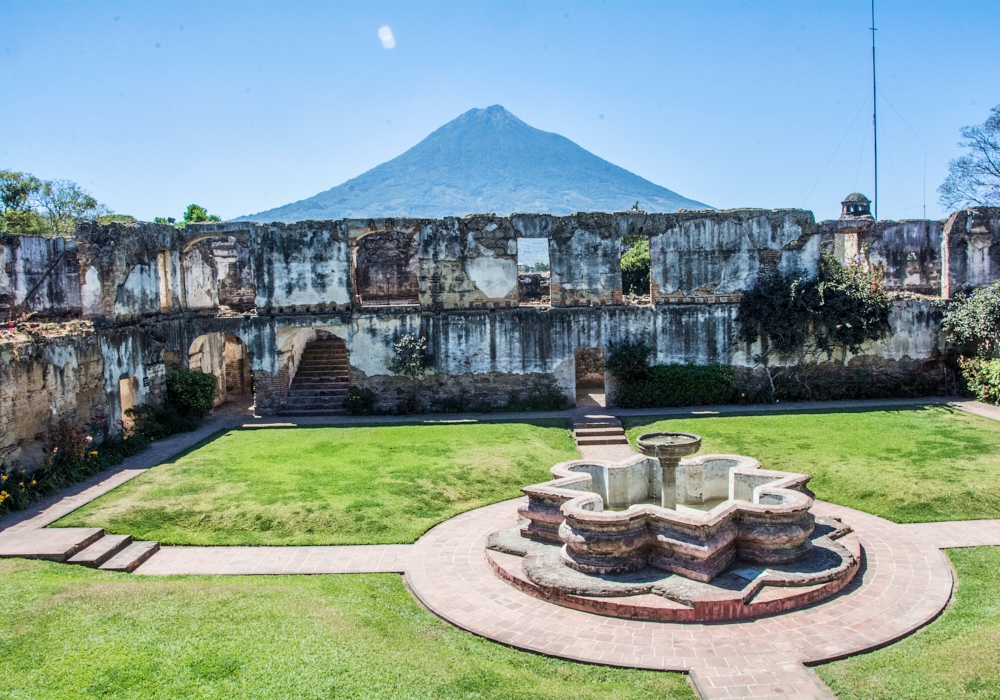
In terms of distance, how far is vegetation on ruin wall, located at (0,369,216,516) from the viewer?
475 inches

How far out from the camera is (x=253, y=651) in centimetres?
698

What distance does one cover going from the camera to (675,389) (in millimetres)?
18797

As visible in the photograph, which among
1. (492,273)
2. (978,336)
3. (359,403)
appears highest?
(492,273)

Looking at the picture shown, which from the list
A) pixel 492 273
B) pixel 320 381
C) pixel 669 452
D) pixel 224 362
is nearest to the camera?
pixel 669 452

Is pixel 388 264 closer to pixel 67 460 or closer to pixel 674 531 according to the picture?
pixel 67 460

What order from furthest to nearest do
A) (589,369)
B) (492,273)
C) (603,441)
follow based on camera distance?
(589,369)
(492,273)
(603,441)

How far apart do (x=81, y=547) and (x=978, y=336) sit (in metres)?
19.6

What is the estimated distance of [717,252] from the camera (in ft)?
63.7

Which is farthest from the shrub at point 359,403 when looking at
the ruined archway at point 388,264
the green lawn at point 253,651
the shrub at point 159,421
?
the green lawn at point 253,651

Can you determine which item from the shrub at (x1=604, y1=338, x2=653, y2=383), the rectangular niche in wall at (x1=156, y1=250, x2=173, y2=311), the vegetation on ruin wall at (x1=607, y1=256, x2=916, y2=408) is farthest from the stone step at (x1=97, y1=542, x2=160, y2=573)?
the vegetation on ruin wall at (x1=607, y1=256, x2=916, y2=408)

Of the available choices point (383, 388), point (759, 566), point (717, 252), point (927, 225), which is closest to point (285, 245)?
A: point (383, 388)

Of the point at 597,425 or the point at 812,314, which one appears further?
the point at 812,314

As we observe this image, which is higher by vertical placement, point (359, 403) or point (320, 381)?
point (320, 381)

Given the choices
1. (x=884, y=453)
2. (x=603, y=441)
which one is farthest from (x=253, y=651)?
(x=884, y=453)
